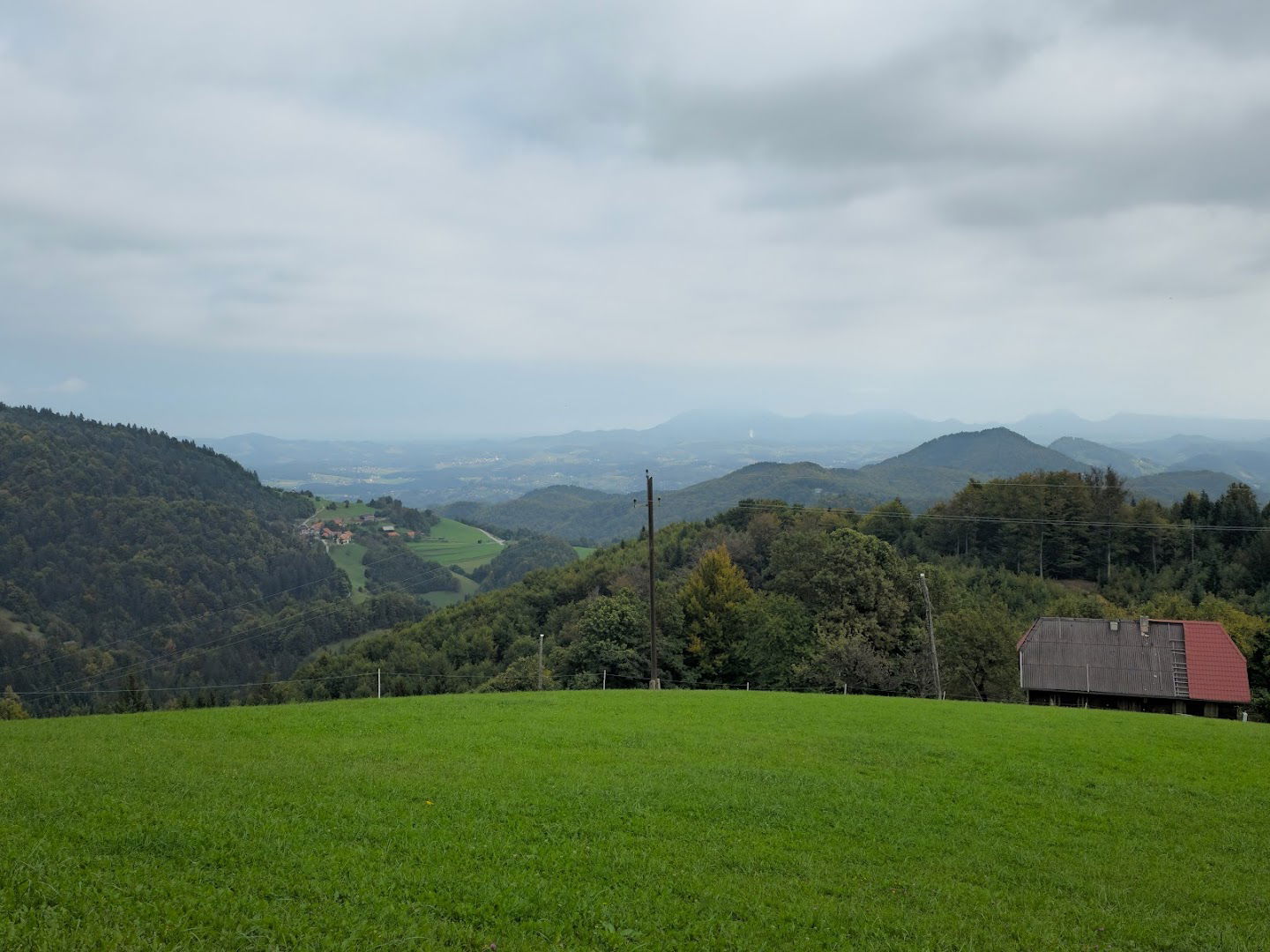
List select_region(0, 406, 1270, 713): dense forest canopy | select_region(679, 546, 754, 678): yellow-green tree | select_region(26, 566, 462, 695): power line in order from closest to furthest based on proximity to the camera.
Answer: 1. select_region(0, 406, 1270, 713): dense forest canopy
2. select_region(679, 546, 754, 678): yellow-green tree
3. select_region(26, 566, 462, 695): power line

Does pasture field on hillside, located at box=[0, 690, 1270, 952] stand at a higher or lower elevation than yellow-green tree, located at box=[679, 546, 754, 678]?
higher

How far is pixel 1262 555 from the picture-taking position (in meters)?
64.6

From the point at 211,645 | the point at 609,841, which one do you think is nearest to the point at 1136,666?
the point at 609,841

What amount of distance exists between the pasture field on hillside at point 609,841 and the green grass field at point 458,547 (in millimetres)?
136274

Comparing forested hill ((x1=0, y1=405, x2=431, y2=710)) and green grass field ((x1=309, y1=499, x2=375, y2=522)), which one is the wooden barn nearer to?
forested hill ((x1=0, y1=405, x2=431, y2=710))

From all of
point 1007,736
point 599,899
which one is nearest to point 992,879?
point 599,899

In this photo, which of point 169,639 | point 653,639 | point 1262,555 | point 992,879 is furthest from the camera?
point 169,639

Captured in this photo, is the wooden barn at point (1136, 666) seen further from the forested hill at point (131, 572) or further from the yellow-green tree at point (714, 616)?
the forested hill at point (131, 572)

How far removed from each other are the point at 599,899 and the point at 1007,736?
1303 centimetres

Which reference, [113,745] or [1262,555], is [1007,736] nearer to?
[113,745]

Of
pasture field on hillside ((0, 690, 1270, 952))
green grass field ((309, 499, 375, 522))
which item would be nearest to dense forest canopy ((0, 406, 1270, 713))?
green grass field ((309, 499, 375, 522))

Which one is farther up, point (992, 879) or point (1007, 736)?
point (992, 879)

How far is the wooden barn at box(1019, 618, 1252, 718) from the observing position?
3506 cm

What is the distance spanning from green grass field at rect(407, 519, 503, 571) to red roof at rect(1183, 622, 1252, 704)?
411 feet
